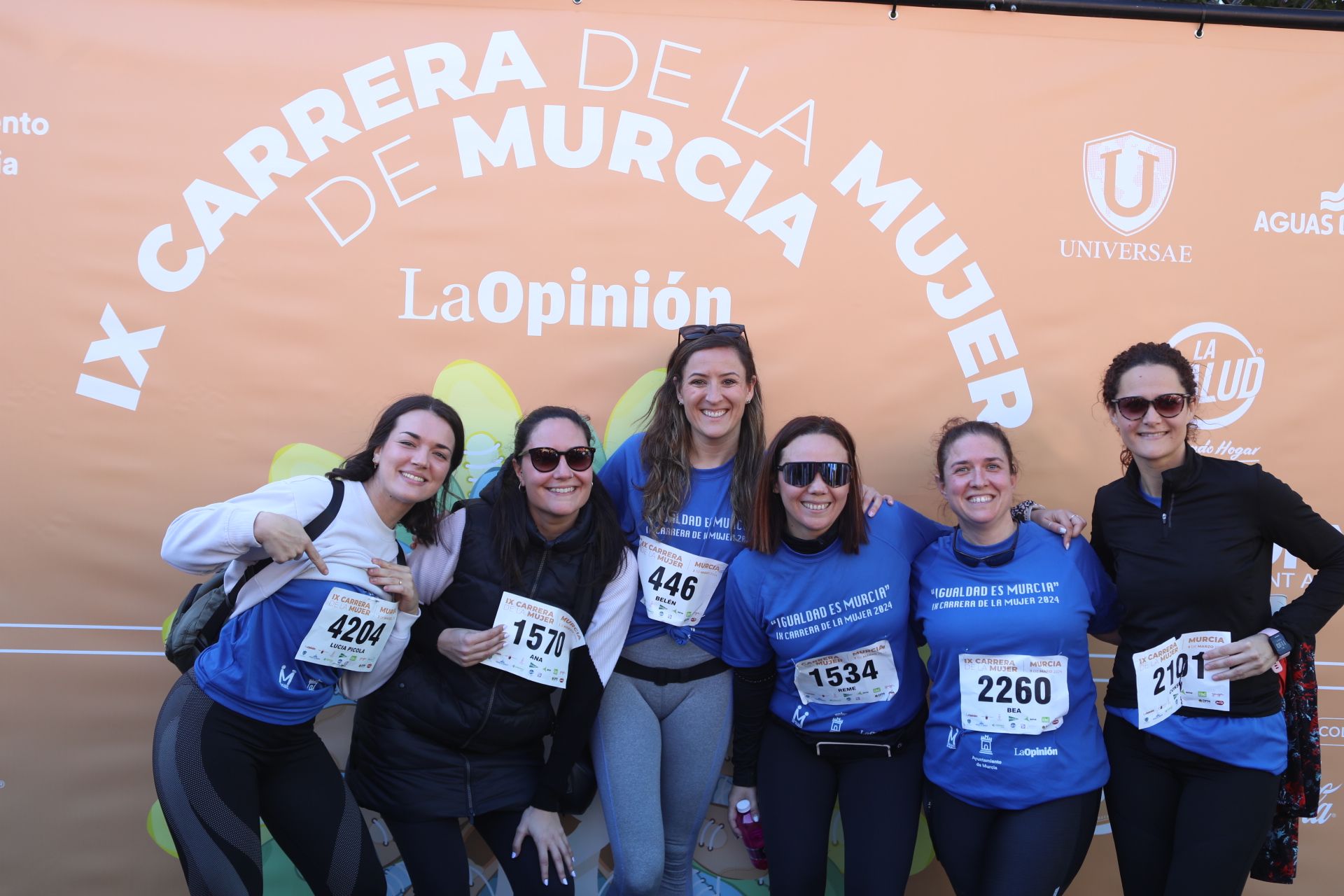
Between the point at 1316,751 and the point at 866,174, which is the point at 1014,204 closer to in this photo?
the point at 866,174

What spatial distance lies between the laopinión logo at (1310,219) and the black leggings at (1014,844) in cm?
215

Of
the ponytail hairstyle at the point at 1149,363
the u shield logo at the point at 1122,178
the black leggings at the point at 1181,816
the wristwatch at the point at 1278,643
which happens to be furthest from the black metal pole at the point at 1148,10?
the black leggings at the point at 1181,816

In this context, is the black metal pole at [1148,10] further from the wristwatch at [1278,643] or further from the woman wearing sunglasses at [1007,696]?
the wristwatch at [1278,643]

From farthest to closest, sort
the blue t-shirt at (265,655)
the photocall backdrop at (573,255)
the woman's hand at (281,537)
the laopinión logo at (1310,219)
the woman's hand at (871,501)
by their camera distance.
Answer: the laopinión logo at (1310,219), the photocall backdrop at (573,255), the woman's hand at (871,501), the blue t-shirt at (265,655), the woman's hand at (281,537)

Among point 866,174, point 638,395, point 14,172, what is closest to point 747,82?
point 866,174

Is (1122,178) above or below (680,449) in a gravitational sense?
above

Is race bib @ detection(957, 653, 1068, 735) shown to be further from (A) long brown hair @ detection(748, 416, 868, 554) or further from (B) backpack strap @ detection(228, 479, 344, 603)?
(B) backpack strap @ detection(228, 479, 344, 603)

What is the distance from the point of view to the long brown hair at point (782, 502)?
257 cm

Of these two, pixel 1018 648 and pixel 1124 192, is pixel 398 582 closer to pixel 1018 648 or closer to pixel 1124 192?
pixel 1018 648

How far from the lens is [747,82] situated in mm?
3133

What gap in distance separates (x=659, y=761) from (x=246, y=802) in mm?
1138

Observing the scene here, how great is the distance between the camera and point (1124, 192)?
3.17 m

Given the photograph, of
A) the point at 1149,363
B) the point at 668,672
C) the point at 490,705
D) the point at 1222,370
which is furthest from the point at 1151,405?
the point at 490,705

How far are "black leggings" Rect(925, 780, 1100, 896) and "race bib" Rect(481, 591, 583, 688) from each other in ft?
3.78
